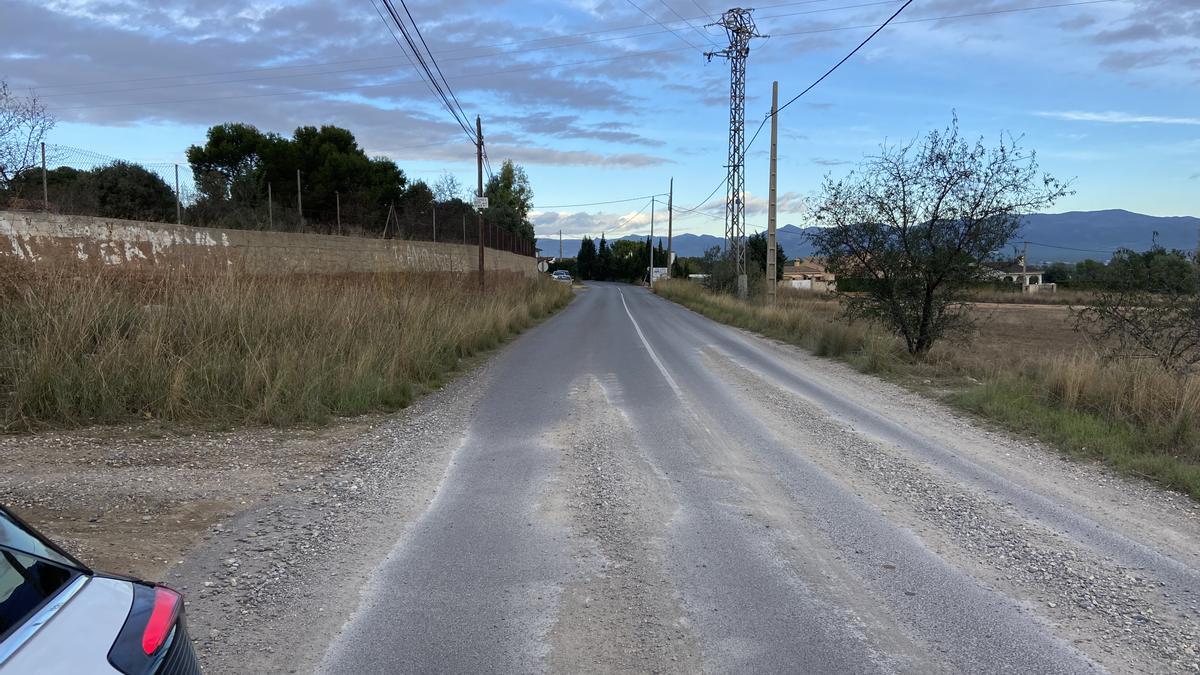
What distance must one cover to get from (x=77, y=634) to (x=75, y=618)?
0.27 ft

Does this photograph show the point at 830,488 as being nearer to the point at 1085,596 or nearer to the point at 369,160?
the point at 1085,596

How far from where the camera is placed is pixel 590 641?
3.52 meters

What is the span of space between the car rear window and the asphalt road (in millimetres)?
1524

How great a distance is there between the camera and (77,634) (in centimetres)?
174

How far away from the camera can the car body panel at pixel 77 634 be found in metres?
1.60

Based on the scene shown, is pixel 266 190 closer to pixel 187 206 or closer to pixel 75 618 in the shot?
pixel 187 206

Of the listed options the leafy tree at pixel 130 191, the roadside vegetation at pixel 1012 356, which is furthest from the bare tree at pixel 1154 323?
the leafy tree at pixel 130 191

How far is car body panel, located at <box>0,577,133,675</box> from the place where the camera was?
1.60 metres

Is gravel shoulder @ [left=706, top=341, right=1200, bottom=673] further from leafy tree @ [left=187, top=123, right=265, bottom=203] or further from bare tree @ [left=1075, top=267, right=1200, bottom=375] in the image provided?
leafy tree @ [left=187, top=123, right=265, bottom=203]

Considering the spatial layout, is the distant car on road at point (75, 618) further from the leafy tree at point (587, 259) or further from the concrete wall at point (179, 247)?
the leafy tree at point (587, 259)

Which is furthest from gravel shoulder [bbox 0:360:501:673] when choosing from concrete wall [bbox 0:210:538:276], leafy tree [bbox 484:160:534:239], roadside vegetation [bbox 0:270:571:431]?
leafy tree [bbox 484:160:534:239]

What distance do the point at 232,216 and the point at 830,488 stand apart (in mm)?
19692

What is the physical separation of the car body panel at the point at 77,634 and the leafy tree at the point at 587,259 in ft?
408

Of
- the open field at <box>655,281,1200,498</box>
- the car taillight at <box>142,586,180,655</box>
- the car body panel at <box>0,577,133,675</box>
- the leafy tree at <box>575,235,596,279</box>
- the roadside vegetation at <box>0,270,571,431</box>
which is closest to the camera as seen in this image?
the car body panel at <box>0,577,133,675</box>
